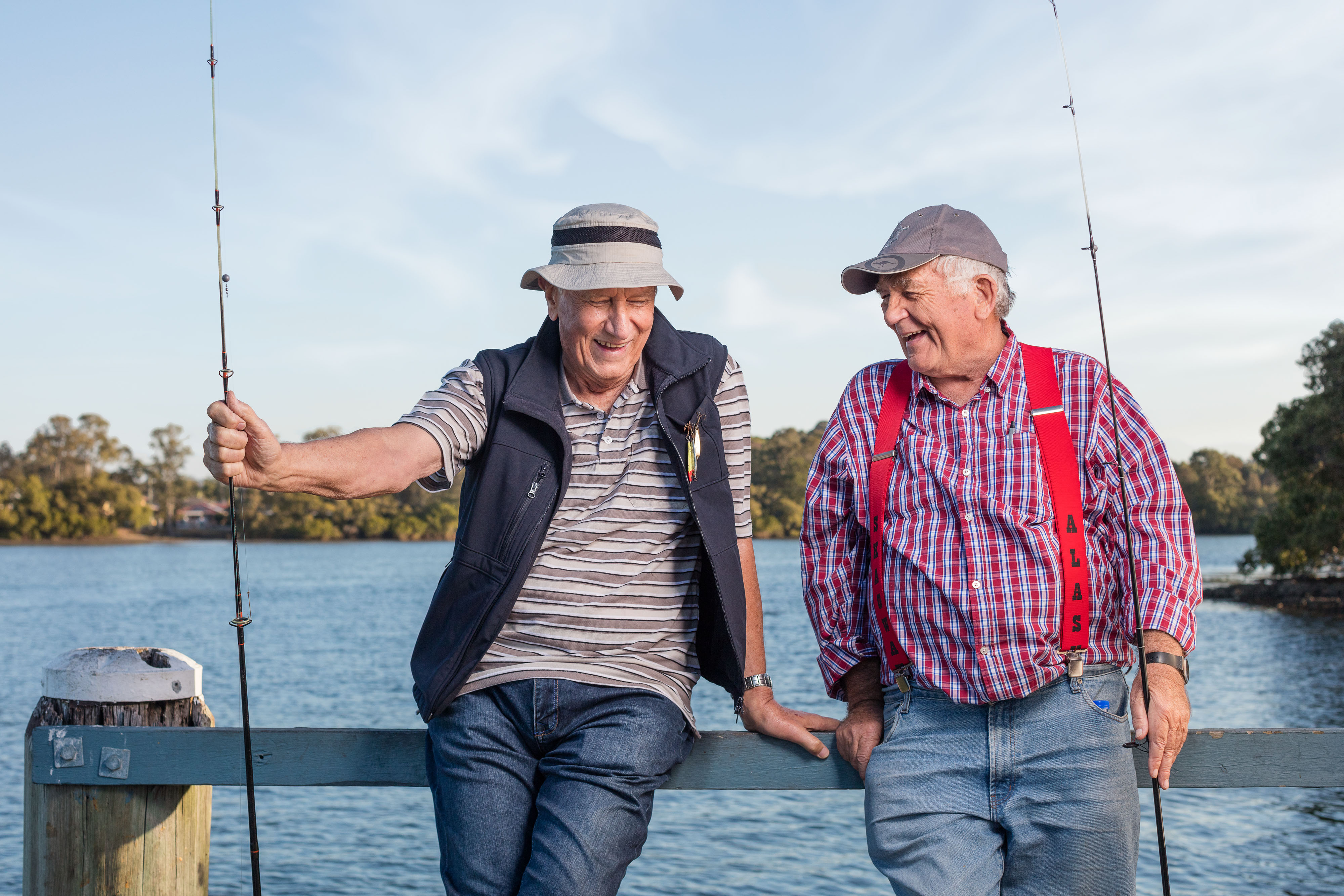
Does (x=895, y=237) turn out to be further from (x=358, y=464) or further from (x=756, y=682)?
(x=358, y=464)

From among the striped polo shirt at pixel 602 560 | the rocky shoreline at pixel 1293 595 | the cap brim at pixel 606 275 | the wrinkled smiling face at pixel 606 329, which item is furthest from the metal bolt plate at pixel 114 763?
the rocky shoreline at pixel 1293 595

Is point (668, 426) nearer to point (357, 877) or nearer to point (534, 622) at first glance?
point (534, 622)

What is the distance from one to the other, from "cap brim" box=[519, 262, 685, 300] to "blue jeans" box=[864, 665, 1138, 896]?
46.6 inches

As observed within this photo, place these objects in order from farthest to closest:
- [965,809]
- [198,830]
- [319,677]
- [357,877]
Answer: [319,677] → [357,877] → [198,830] → [965,809]

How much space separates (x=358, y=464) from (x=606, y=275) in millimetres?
734

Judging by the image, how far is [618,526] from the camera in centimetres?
270

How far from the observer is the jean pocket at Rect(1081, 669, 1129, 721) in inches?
101

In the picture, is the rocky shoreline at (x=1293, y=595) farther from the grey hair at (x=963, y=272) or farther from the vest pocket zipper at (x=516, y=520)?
the vest pocket zipper at (x=516, y=520)

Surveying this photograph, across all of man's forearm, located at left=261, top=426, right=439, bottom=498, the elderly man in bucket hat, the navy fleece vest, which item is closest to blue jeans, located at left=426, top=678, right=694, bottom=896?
the elderly man in bucket hat

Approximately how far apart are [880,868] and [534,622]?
996 millimetres

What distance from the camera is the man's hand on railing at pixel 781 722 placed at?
2.64m

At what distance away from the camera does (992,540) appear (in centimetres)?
260

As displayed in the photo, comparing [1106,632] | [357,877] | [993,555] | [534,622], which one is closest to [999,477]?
[993,555]

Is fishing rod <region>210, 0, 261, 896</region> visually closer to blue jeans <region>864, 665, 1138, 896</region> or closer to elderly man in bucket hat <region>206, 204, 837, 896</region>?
elderly man in bucket hat <region>206, 204, 837, 896</region>
